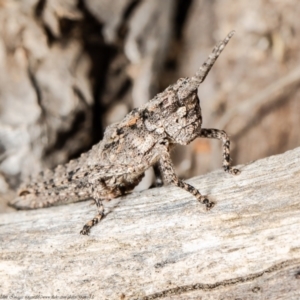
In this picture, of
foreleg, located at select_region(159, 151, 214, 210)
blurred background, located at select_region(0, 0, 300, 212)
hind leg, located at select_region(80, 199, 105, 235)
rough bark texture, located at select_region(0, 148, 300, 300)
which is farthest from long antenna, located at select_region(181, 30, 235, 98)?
blurred background, located at select_region(0, 0, 300, 212)

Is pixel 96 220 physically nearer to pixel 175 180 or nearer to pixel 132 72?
pixel 175 180

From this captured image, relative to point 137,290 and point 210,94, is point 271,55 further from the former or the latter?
point 137,290

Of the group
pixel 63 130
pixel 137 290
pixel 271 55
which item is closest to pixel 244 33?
pixel 271 55

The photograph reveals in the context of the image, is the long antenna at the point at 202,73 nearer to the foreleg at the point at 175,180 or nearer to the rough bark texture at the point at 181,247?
the foreleg at the point at 175,180

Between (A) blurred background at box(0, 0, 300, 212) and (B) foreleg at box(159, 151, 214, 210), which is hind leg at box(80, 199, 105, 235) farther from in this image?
(A) blurred background at box(0, 0, 300, 212)

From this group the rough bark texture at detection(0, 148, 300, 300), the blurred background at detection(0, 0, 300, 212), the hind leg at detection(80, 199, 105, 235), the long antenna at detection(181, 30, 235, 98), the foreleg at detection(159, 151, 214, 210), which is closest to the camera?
the rough bark texture at detection(0, 148, 300, 300)

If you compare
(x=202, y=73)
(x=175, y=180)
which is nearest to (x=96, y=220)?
(x=175, y=180)

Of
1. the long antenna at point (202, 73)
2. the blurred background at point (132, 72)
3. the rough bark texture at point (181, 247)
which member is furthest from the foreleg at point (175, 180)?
the blurred background at point (132, 72)
